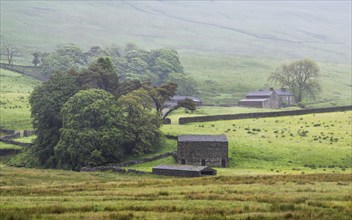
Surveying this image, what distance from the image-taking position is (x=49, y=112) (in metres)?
80.6

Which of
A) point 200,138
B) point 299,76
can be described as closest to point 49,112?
point 200,138

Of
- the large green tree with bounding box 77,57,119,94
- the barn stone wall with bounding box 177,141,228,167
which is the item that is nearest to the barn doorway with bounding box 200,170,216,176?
the barn stone wall with bounding box 177,141,228,167

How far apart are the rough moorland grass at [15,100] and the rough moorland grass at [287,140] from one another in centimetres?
3531

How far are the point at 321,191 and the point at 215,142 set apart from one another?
1298 inches

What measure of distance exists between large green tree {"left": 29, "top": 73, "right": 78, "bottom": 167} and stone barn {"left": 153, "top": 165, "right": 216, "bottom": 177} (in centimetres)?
2124

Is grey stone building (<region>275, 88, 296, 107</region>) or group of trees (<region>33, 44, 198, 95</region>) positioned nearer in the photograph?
grey stone building (<region>275, 88, 296, 107</region>)

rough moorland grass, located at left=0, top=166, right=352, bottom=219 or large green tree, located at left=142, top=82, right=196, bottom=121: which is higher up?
large green tree, located at left=142, top=82, right=196, bottom=121

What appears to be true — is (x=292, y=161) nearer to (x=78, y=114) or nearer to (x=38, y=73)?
(x=78, y=114)

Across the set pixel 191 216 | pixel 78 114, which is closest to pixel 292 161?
pixel 78 114

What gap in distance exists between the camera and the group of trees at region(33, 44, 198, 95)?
161 m

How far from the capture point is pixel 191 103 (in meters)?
86.4

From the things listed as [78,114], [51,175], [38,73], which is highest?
[38,73]

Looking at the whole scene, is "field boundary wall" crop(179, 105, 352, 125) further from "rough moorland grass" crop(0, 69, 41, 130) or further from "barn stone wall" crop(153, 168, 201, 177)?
"rough moorland grass" crop(0, 69, 41, 130)

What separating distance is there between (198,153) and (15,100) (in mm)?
71175
